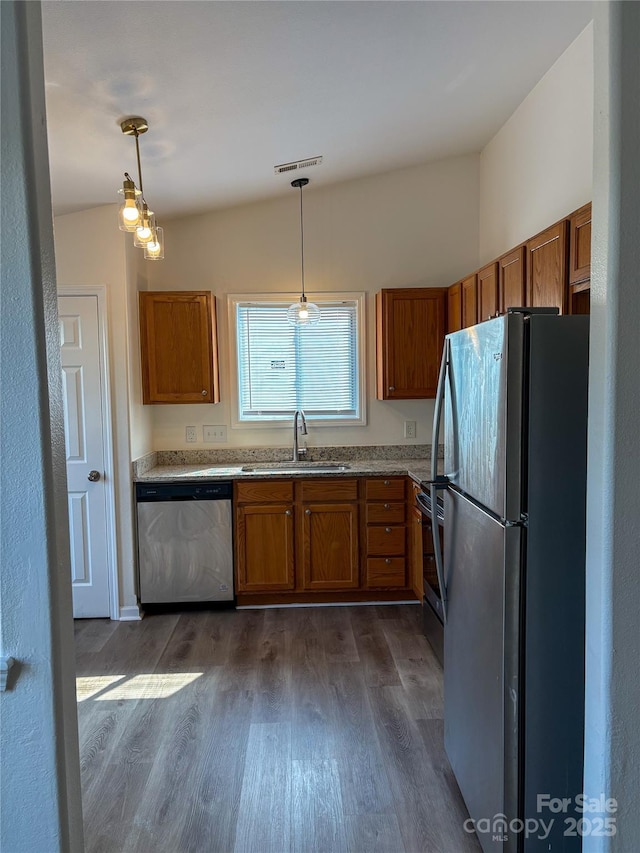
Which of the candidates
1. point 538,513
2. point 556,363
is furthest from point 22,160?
point 538,513

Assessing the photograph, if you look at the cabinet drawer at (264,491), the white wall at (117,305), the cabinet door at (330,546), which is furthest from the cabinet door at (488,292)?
the white wall at (117,305)

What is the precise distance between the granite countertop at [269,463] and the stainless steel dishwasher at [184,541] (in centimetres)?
10

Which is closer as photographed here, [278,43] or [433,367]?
[278,43]

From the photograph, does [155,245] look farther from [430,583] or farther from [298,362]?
[430,583]

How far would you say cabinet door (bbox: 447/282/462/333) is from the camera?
351 cm

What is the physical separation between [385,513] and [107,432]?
1.92m

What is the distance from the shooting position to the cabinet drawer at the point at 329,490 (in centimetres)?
356

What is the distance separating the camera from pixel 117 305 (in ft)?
11.2

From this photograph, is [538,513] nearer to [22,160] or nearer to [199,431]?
[22,160]

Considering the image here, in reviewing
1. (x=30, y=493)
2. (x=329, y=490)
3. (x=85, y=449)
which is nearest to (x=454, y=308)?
(x=329, y=490)

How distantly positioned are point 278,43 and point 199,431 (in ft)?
8.73

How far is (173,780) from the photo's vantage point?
79.1 inches

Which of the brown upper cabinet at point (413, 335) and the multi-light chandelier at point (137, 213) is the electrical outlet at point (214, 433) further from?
the multi-light chandelier at point (137, 213)

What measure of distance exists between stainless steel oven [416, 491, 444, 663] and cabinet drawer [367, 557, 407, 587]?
489 millimetres
